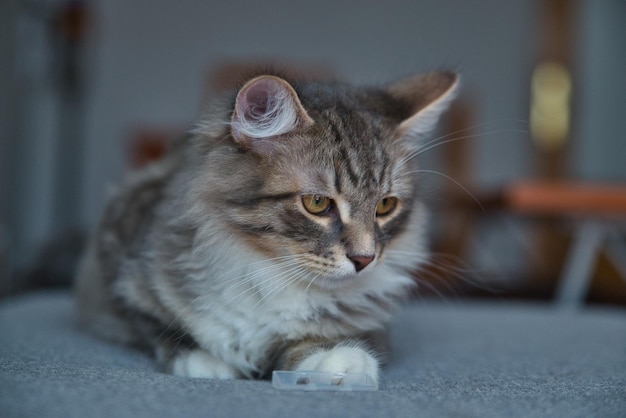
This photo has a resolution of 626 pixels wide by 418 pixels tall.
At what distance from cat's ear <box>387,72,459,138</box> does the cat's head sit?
9 cm

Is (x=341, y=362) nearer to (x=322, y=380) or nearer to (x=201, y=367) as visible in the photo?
(x=322, y=380)

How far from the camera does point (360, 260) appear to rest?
114 centimetres

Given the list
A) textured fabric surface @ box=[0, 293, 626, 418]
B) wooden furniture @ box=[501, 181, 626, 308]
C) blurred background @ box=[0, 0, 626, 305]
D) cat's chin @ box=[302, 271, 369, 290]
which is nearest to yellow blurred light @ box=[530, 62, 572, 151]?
blurred background @ box=[0, 0, 626, 305]

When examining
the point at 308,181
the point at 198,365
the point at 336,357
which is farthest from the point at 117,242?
the point at 336,357

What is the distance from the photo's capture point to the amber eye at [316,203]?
117 centimetres

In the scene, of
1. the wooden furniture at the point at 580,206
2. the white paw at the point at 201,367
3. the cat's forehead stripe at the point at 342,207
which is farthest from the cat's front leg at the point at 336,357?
the wooden furniture at the point at 580,206

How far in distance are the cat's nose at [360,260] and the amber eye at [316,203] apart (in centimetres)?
10

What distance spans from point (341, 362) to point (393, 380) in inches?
5.5

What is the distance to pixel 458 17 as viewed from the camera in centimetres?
559

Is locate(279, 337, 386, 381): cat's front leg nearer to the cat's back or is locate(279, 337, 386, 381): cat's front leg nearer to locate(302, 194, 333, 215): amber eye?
locate(302, 194, 333, 215): amber eye

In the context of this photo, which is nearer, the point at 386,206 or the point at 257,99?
the point at 257,99

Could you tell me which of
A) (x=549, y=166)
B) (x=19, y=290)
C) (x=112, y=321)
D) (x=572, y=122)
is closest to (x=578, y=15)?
(x=572, y=122)

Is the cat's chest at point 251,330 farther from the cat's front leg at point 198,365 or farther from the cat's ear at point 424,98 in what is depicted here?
the cat's ear at point 424,98

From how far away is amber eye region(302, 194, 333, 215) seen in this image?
1.17 meters
